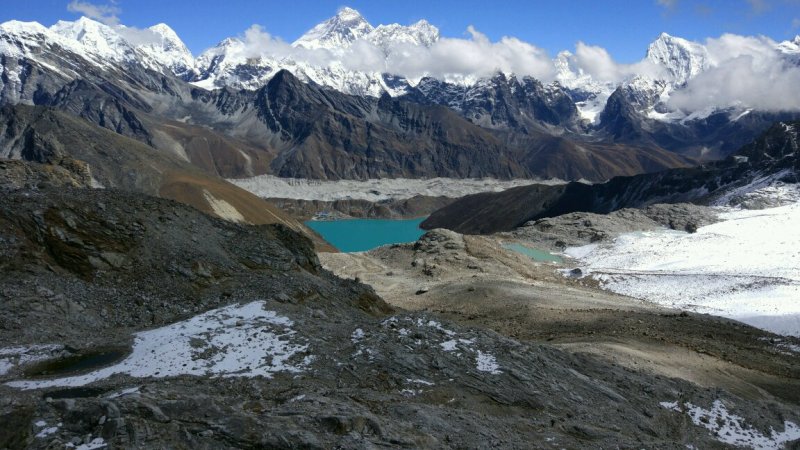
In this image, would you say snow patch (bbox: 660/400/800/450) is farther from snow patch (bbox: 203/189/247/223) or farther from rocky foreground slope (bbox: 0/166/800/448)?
snow patch (bbox: 203/189/247/223)

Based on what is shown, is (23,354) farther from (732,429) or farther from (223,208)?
(223,208)

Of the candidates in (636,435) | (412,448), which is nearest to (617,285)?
(636,435)

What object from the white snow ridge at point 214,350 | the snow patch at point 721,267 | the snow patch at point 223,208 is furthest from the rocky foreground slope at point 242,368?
the snow patch at point 223,208

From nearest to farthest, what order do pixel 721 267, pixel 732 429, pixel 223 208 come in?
pixel 732 429 < pixel 721 267 < pixel 223 208

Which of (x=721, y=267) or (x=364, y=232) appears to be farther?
(x=364, y=232)

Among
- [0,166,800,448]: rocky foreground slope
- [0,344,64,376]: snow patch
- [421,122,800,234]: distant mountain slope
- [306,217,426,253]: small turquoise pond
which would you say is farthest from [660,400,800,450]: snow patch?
[306,217,426,253]: small turquoise pond

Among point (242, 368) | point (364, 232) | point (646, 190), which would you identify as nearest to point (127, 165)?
point (242, 368)
